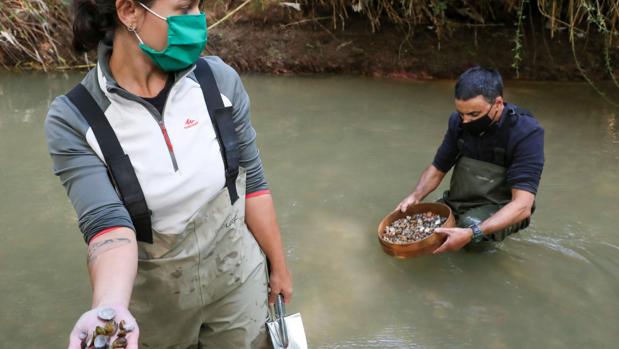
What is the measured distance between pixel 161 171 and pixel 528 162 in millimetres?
1936

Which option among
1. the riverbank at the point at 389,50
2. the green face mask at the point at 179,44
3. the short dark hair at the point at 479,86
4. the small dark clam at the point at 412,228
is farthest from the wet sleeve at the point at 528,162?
the riverbank at the point at 389,50

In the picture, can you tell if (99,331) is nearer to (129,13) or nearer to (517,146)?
(129,13)

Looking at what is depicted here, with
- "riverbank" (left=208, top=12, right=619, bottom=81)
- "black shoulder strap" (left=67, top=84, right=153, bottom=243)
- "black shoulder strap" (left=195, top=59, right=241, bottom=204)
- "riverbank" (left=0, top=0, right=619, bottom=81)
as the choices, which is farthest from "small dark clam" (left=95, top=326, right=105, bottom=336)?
"riverbank" (left=208, top=12, right=619, bottom=81)

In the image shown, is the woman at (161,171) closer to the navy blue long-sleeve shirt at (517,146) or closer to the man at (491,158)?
the man at (491,158)

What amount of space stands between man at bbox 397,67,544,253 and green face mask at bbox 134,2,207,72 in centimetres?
162

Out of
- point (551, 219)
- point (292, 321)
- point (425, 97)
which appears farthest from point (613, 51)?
point (292, 321)

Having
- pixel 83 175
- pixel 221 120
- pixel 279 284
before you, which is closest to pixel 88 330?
pixel 83 175

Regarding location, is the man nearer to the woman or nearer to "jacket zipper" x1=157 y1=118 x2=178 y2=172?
the woman

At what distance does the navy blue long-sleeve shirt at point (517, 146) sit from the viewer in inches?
111

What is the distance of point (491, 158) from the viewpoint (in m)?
2.99

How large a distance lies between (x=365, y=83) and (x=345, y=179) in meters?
1.79

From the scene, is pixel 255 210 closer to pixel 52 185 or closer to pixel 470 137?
pixel 470 137

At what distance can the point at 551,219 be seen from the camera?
3422 millimetres

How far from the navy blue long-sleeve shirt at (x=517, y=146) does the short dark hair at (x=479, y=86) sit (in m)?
0.13
